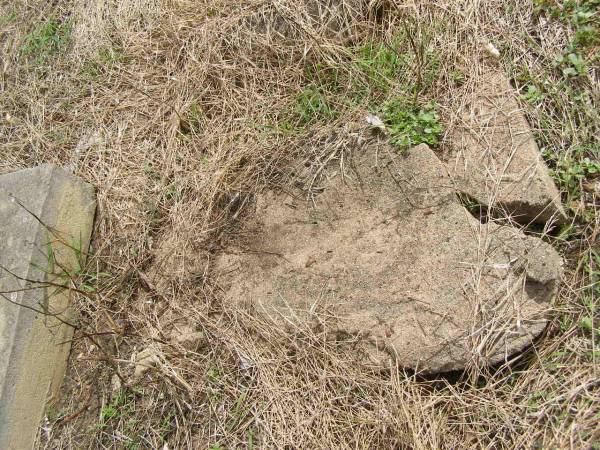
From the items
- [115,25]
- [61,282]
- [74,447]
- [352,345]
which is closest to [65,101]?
[115,25]

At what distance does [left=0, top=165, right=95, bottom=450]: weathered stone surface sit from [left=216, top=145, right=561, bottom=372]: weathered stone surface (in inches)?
33.0

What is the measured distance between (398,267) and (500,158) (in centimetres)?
63

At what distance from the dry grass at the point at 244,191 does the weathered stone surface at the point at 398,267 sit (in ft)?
0.36

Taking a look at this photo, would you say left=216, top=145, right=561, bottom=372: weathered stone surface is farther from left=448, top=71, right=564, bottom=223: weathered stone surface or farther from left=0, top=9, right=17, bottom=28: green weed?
left=0, top=9, right=17, bottom=28: green weed

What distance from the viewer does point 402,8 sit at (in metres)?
2.54

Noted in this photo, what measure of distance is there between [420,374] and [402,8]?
1.73m

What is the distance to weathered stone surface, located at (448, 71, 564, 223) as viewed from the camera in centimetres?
208

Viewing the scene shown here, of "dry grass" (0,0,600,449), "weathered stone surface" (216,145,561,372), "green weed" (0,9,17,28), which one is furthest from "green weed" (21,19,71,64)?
"weathered stone surface" (216,145,561,372)

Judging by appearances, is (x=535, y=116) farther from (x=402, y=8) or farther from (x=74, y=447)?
(x=74, y=447)

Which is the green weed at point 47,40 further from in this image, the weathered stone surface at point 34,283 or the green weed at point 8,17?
the weathered stone surface at point 34,283

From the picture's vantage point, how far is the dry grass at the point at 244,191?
6.42ft

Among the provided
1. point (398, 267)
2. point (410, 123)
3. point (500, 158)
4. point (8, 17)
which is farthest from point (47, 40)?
point (500, 158)

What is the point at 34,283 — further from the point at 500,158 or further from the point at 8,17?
the point at 8,17

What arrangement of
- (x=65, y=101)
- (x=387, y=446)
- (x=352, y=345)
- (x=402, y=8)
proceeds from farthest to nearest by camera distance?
(x=65, y=101) → (x=402, y=8) → (x=352, y=345) → (x=387, y=446)
